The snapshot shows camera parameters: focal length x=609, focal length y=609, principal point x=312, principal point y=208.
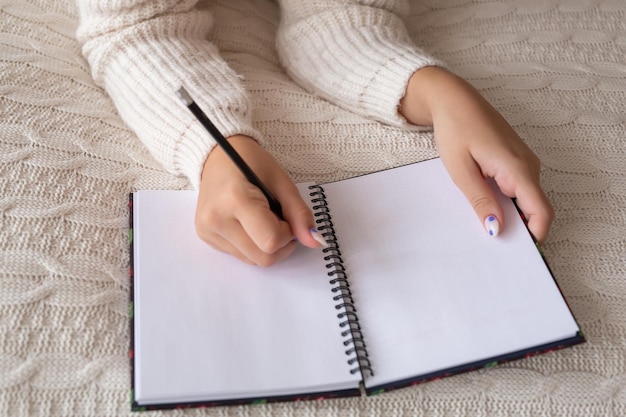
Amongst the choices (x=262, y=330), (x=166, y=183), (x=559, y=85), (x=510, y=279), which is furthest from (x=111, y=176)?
(x=559, y=85)

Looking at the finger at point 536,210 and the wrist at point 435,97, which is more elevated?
the wrist at point 435,97

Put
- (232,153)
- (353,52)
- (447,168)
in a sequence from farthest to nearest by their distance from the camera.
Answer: (353,52), (447,168), (232,153)

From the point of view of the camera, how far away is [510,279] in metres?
0.56

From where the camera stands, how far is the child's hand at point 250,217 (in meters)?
0.54

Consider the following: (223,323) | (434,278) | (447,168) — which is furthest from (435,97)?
(223,323)

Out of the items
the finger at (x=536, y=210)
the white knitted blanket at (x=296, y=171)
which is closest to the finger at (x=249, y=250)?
the white knitted blanket at (x=296, y=171)

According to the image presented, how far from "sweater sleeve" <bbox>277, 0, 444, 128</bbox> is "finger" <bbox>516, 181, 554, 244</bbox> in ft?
0.58

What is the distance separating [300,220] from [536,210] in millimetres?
230

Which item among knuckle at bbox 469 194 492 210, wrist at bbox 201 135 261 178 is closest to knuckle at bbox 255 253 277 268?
wrist at bbox 201 135 261 178

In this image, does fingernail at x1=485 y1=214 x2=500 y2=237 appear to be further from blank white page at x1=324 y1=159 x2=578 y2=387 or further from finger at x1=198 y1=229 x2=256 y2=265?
finger at x1=198 y1=229 x2=256 y2=265

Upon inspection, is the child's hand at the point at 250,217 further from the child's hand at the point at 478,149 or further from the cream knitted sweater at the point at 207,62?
the child's hand at the point at 478,149

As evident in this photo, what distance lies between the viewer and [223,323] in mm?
530

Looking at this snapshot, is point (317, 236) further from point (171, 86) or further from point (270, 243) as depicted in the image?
point (171, 86)

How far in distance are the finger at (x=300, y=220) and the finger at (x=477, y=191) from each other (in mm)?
159
